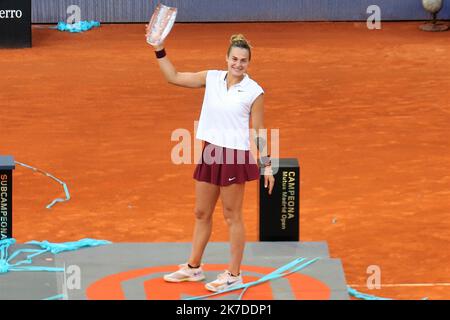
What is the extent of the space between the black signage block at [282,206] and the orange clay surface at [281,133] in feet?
2.01

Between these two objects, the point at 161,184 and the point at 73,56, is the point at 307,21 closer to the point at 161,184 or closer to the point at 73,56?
the point at 73,56

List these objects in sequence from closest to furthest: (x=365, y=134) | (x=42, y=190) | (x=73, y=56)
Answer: (x=42, y=190) → (x=365, y=134) → (x=73, y=56)

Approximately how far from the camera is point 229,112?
7.95m

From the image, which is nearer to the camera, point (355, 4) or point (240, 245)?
point (240, 245)

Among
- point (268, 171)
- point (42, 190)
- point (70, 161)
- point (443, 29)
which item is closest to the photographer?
point (268, 171)

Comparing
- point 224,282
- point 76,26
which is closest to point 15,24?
point 76,26

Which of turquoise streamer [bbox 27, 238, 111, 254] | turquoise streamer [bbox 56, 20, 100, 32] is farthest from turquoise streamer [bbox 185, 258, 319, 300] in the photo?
turquoise streamer [bbox 56, 20, 100, 32]

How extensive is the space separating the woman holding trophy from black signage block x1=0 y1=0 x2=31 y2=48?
450 inches

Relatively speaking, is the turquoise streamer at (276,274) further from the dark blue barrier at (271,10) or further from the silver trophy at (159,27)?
the dark blue barrier at (271,10)

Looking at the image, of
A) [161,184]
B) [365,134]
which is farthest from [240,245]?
[365,134]

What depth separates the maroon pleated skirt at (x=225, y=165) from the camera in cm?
801

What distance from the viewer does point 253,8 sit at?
2181cm

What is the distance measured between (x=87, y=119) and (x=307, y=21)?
8.39 m

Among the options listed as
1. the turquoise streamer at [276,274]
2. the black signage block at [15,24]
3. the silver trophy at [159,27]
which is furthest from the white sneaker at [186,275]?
the black signage block at [15,24]
